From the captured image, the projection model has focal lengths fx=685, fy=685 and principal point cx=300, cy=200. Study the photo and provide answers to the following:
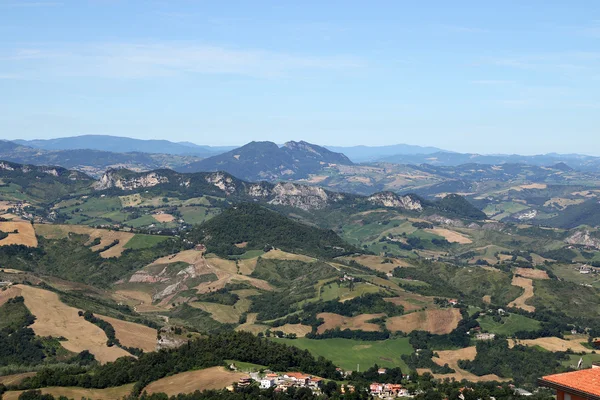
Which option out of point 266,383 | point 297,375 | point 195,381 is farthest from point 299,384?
point 195,381

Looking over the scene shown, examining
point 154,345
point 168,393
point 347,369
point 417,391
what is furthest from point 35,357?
point 417,391

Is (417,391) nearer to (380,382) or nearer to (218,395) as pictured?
(380,382)

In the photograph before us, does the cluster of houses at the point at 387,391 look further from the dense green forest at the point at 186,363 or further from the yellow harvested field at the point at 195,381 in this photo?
the yellow harvested field at the point at 195,381

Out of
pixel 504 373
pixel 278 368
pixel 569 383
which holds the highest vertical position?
pixel 569 383

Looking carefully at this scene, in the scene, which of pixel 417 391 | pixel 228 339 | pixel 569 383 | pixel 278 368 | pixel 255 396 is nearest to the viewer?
pixel 569 383

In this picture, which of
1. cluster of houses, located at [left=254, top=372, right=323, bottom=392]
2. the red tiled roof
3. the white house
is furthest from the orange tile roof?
the red tiled roof

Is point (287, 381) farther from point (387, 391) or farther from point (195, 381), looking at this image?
point (387, 391)
